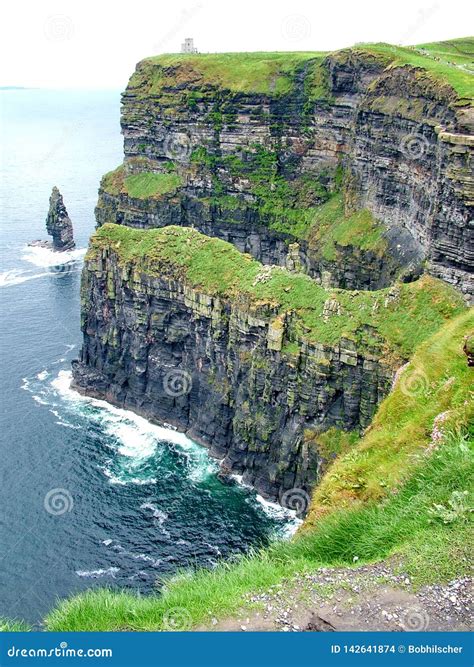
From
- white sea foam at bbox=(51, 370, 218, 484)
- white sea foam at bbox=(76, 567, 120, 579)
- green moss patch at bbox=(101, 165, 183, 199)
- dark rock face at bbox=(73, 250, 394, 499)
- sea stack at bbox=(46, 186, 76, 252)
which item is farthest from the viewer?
→ sea stack at bbox=(46, 186, 76, 252)

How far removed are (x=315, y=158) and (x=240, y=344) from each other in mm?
55681

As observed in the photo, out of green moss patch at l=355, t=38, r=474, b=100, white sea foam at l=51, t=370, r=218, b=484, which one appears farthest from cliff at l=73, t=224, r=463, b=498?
green moss patch at l=355, t=38, r=474, b=100

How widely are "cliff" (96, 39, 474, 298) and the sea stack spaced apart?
19.4 metres

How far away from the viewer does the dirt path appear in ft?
59.9

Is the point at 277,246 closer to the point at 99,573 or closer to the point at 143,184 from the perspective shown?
the point at 143,184

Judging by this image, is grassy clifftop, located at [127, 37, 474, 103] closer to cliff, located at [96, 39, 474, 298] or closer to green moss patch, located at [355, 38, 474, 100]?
green moss patch, located at [355, 38, 474, 100]

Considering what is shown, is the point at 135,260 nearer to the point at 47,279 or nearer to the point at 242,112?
the point at 242,112

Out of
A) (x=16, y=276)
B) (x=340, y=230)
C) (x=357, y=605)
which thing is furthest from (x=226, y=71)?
(x=357, y=605)

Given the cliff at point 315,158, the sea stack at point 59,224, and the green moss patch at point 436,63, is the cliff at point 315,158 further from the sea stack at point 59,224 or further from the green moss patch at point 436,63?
the sea stack at point 59,224

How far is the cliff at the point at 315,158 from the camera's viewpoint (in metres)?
75.3

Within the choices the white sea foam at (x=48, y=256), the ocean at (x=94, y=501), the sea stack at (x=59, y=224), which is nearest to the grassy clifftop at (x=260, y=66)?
the sea stack at (x=59, y=224)

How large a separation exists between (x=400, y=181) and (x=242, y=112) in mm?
43206

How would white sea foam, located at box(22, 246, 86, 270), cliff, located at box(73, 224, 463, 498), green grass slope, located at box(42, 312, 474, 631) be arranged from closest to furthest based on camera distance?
1. green grass slope, located at box(42, 312, 474, 631)
2. cliff, located at box(73, 224, 463, 498)
3. white sea foam, located at box(22, 246, 86, 270)

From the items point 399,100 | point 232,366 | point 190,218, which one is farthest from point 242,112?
point 232,366
